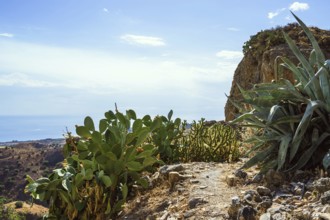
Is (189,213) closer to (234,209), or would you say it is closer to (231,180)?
(234,209)

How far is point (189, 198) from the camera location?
18.7ft

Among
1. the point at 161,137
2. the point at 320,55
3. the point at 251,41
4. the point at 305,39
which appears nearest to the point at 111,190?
the point at 161,137

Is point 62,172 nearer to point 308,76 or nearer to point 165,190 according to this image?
point 165,190

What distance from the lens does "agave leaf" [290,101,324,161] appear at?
18.4ft

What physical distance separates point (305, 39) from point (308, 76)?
14.7 metres

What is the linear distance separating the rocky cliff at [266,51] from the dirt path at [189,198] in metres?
11.5

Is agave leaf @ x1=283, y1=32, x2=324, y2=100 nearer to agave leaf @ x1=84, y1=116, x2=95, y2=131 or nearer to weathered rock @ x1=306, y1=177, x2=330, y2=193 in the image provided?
weathered rock @ x1=306, y1=177, x2=330, y2=193

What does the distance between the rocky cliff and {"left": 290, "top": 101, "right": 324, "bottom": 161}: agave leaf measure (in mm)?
11764

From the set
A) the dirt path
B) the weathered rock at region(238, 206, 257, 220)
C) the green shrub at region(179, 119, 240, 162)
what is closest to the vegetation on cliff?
the dirt path

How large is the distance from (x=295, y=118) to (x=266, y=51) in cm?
1482

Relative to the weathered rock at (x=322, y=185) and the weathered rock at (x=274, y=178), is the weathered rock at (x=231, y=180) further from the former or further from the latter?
the weathered rock at (x=322, y=185)

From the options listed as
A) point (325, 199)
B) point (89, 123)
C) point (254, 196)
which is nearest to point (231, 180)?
point (254, 196)

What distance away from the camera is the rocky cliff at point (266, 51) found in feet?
63.5

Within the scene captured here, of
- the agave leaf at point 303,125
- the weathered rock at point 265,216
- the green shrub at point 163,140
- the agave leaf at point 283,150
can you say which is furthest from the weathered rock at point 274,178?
the green shrub at point 163,140
